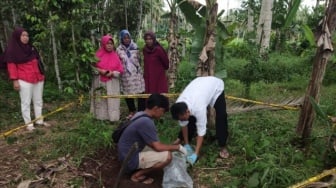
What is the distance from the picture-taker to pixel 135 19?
523 inches

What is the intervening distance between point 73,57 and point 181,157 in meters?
2.25

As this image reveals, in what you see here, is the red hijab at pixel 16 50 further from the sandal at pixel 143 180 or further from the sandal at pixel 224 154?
the sandal at pixel 224 154

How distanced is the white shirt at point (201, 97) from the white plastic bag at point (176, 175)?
40 cm

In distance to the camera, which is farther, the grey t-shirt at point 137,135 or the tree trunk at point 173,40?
the tree trunk at point 173,40

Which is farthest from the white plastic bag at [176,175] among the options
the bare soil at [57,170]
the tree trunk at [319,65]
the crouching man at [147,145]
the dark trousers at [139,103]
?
the dark trousers at [139,103]

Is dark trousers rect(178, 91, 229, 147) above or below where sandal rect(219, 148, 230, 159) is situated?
above

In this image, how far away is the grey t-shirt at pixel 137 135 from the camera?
10.8 ft

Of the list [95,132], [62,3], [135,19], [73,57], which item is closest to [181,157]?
[95,132]

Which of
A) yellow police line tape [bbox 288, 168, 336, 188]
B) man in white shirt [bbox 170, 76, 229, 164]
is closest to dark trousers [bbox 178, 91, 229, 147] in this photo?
man in white shirt [bbox 170, 76, 229, 164]

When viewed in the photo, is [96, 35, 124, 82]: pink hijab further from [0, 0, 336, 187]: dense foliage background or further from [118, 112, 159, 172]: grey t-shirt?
[118, 112, 159, 172]: grey t-shirt

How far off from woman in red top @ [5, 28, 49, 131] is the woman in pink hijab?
819mm

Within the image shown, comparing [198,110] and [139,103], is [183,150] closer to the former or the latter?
[198,110]

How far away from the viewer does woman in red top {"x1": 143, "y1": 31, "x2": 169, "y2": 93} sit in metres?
5.10

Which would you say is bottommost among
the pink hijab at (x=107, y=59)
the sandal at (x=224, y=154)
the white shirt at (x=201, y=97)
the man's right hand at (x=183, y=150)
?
the sandal at (x=224, y=154)
